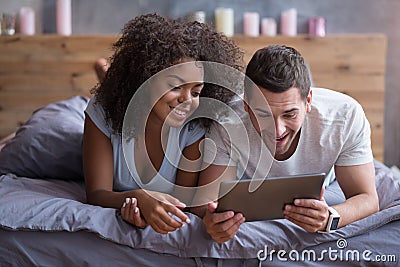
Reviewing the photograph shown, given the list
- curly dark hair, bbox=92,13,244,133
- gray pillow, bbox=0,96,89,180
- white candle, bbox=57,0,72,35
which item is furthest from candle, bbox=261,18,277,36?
curly dark hair, bbox=92,13,244,133

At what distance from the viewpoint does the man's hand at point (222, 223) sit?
143cm

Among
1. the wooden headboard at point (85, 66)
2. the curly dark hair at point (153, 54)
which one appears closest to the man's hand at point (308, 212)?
the curly dark hair at point (153, 54)

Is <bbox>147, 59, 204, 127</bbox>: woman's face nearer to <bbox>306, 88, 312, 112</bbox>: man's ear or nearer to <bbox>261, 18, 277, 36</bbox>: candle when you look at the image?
<bbox>306, 88, 312, 112</bbox>: man's ear

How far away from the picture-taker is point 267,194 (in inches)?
55.5

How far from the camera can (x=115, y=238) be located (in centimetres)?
150

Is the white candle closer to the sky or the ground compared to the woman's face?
closer to the sky

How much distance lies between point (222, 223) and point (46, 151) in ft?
2.99

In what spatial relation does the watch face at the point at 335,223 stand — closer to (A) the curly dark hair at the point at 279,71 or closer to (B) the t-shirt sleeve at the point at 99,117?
(A) the curly dark hair at the point at 279,71

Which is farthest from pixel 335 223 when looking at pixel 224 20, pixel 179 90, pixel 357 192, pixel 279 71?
pixel 224 20

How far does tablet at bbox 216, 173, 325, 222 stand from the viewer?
1.37 metres

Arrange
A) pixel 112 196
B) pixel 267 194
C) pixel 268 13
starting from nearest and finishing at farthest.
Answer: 1. pixel 267 194
2. pixel 112 196
3. pixel 268 13

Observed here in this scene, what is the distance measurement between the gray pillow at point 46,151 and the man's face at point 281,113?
2.52 feet

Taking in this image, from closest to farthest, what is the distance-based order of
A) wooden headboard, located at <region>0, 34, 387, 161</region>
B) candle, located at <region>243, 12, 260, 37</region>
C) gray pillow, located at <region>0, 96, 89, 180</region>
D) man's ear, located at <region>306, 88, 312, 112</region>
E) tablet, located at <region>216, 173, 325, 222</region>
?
tablet, located at <region>216, 173, 325, 222</region> < man's ear, located at <region>306, 88, 312, 112</region> < gray pillow, located at <region>0, 96, 89, 180</region> < wooden headboard, located at <region>0, 34, 387, 161</region> < candle, located at <region>243, 12, 260, 37</region>

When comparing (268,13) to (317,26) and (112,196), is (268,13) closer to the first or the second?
(317,26)
